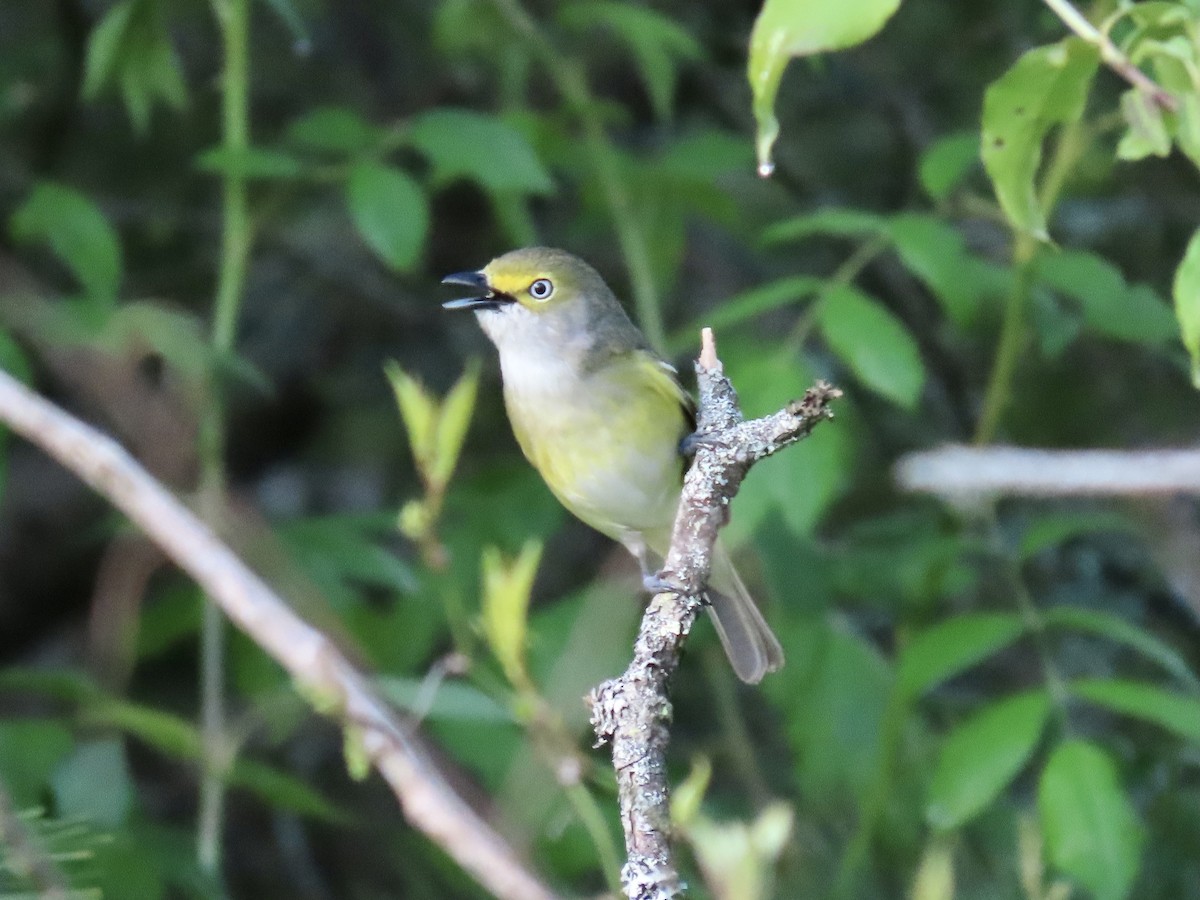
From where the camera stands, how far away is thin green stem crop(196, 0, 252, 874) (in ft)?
12.0

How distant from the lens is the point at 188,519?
245 centimetres

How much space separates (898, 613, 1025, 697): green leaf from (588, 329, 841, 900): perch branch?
1.38 metres

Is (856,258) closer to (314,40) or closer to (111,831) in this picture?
(111,831)

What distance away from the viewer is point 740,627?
3.76 m

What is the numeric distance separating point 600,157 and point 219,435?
122 cm

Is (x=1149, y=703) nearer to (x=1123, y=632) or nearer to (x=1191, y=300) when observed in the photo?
(x=1123, y=632)

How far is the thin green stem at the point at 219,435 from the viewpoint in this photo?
3656 mm

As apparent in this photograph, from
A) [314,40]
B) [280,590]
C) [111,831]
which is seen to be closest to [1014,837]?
[280,590]

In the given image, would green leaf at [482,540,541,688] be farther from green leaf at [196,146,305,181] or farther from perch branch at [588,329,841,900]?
green leaf at [196,146,305,181]

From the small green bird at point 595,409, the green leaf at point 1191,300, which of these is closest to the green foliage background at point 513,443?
the green leaf at point 1191,300

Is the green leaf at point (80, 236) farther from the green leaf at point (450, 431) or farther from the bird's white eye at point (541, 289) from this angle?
the green leaf at point (450, 431)

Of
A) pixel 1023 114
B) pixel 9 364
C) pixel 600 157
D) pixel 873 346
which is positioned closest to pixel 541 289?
pixel 600 157

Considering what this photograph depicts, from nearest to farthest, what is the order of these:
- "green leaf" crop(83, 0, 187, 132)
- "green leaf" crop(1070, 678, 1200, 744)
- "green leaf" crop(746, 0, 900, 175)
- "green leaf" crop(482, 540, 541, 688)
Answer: "green leaf" crop(746, 0, 900, 175) → "green leaf" crop(482, 540, 541, 688) → "green leaf" crop(1070, 678, 1200, 744) → "green leaf" crop(83, 0, 187, 132)

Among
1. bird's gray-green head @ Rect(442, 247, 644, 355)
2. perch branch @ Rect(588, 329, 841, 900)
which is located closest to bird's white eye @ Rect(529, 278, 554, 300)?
bird's gray-green head @ Rect(442, 247, 644, 355)
